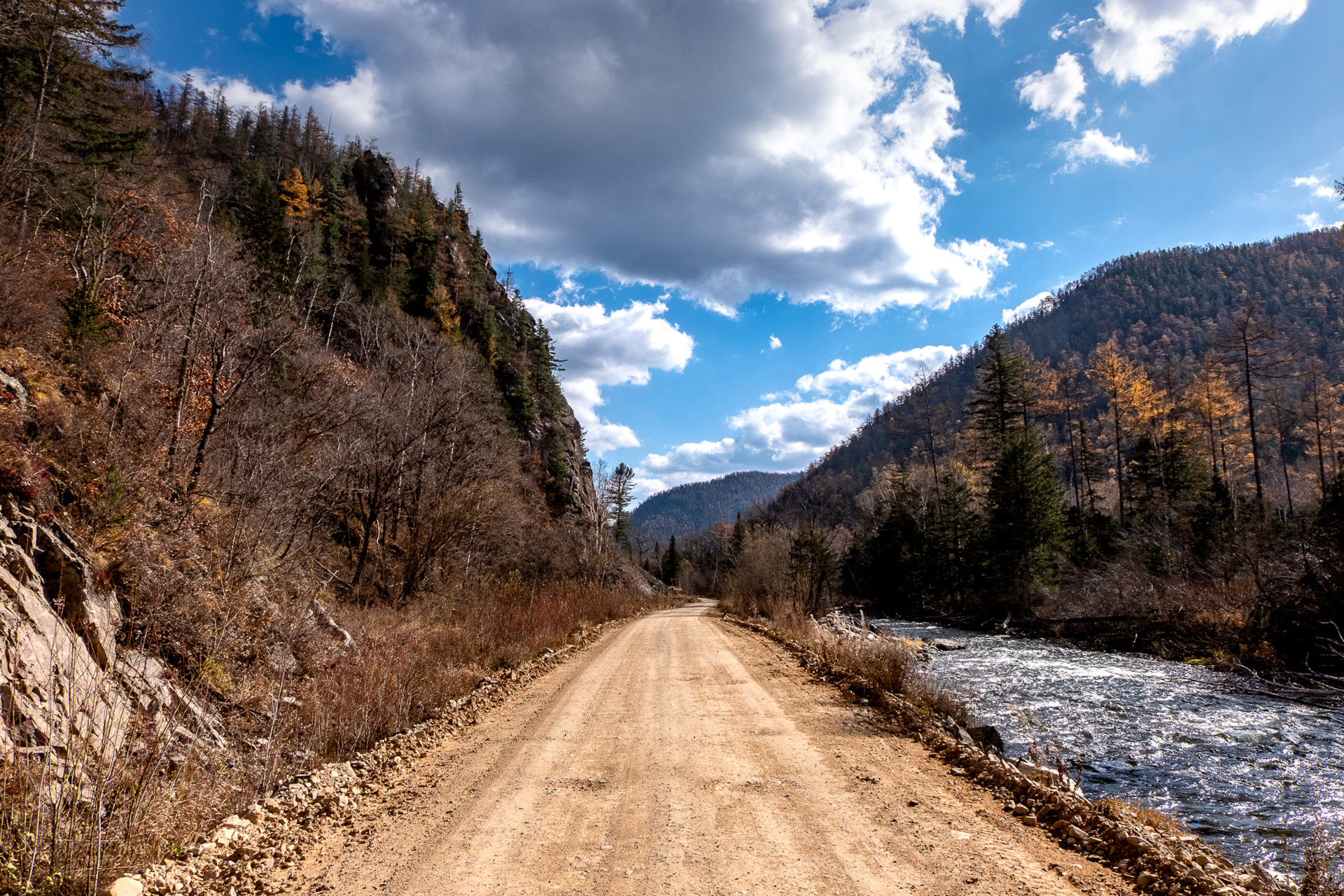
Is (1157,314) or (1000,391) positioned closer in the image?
(1000,391)

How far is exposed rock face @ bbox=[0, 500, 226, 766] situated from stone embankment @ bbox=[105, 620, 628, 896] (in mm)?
995

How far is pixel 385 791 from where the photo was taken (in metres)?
5.44

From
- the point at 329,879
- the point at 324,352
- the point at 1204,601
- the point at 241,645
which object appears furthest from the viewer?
the point at 324,352


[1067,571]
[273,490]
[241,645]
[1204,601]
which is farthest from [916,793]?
[1067,571]

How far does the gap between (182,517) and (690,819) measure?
9.03 meters

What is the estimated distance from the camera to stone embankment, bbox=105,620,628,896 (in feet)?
11.8

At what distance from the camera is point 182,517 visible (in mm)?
9234

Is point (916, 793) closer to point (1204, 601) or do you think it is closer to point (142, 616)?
point (142, 616)

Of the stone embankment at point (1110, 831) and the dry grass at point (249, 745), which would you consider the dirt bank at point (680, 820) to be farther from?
the dry grass at point (249, 745)

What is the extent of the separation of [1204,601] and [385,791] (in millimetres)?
23704

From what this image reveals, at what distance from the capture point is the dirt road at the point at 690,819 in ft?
12.5

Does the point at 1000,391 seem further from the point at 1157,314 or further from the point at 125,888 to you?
the point at 1157,314

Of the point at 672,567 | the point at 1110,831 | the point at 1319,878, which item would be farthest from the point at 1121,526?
the point at 672,567

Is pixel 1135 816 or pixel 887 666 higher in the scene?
pixel 887 666
